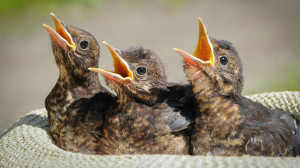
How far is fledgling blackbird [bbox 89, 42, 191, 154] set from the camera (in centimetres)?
200

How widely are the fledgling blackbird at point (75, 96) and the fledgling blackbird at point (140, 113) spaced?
102 mm

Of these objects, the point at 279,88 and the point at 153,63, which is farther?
the point at 279,88

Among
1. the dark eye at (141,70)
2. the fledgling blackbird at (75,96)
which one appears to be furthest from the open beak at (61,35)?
the dark eye at (141,70)

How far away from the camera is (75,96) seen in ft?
7.36

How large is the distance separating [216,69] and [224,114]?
23 centimetres

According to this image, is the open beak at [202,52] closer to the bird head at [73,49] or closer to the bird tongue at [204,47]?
the bird tongue at [204,47]

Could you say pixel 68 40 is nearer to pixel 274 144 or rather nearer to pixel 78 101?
pixel 78 101

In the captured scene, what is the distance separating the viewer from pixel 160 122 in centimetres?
202

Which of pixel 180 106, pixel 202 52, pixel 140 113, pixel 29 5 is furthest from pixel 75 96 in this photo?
pixel 29 5

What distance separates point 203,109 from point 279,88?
293 centimetres

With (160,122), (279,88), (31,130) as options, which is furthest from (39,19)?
(160,122)

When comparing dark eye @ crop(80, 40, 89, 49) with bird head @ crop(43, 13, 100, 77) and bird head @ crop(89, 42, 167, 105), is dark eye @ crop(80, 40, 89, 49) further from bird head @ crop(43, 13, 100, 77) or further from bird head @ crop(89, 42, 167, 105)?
bird head @ crop(89, 42, 167, 105)

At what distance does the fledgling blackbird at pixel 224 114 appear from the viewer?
189 cm

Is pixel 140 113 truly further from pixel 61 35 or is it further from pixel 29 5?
pixel 29 5
